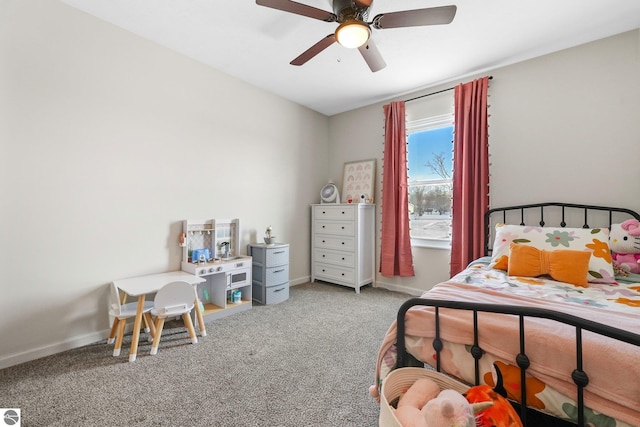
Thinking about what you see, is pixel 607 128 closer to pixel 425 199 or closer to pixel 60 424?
pixel 425 199

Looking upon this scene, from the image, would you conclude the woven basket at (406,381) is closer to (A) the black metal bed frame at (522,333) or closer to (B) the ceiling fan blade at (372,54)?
(A) the black metal bed frame at (522,333)

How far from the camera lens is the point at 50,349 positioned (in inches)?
79.4

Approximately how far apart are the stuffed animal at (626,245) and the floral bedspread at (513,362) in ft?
0.92

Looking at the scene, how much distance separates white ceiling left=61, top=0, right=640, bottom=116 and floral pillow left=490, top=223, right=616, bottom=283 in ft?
5.67

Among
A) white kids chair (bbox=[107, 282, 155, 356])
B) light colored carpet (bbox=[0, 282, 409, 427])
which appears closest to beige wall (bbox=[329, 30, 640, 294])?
light colored carpet (bbox=[0, 282, 409, 427])

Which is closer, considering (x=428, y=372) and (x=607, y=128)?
(x=428, y=372)

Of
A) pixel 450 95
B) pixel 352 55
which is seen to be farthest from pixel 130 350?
pixel 450 95

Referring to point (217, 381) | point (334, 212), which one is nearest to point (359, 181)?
point (334, 212)

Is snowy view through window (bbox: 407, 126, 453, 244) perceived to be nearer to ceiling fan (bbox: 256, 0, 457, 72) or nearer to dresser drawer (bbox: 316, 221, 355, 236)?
dresser drawer (bbox: 316, 221, 355, 236)

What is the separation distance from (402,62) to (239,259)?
9.15 feet

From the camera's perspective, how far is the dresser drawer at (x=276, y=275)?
10.4 ft

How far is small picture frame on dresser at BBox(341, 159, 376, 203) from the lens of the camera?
392 cm

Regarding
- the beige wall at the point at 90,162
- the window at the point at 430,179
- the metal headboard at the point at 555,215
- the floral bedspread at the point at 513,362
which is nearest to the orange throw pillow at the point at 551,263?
the floral bedspread at the point at 513,362

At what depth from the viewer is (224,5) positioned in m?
2.10
